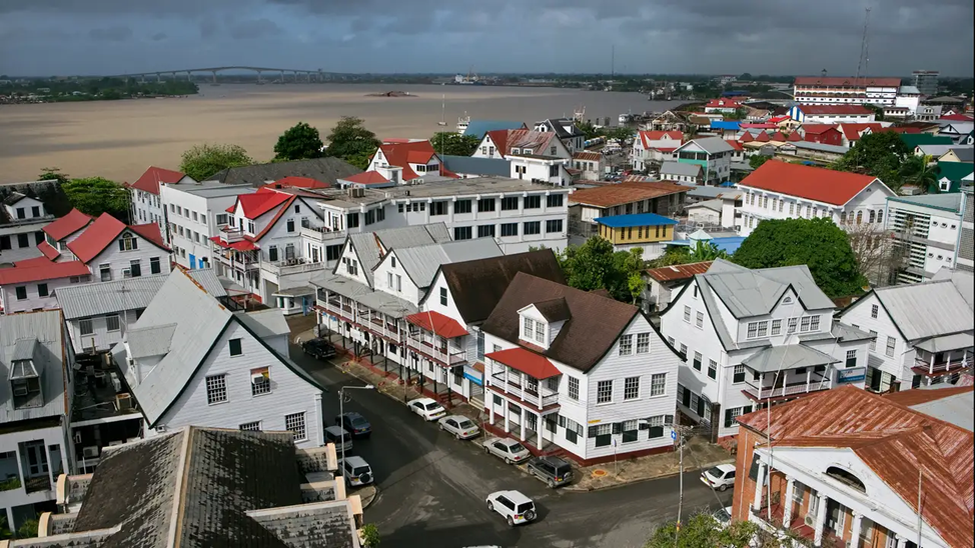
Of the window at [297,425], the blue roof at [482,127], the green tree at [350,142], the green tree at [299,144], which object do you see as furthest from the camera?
the blue roof at [482,127]

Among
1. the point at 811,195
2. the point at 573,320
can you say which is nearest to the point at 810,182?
the point at 811,195

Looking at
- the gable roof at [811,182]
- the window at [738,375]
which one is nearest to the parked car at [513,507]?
the window at [738,375]

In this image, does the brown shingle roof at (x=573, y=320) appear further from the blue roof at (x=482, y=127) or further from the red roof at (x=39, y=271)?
the blue roof at (x=482, y=127)

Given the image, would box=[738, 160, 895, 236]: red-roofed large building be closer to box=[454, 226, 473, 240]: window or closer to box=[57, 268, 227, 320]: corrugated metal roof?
box=[454, 226, 473, 240]: window

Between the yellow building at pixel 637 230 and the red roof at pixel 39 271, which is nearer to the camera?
the red roof at pixel 39 271

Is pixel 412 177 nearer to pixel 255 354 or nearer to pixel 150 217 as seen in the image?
pixel 150 217

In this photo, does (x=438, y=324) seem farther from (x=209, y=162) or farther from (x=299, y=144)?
(x=299, y=144)

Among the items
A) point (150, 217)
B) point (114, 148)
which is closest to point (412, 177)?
point (150, 217)
